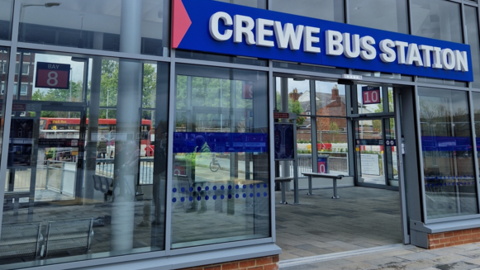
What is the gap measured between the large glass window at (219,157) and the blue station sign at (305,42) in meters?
0.35

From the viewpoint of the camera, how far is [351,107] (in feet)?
47.9

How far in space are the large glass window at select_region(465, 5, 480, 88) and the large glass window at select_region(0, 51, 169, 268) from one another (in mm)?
5506

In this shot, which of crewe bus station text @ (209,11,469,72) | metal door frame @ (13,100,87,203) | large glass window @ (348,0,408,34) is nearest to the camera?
metal door frame @ (13,100,87,203)

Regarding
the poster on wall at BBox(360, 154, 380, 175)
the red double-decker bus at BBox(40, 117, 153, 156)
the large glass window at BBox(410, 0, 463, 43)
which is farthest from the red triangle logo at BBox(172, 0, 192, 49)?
the poster on wall at BBox(360, 154, 380, 175)

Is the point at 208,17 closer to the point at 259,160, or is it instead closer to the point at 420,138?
the point at 259,160

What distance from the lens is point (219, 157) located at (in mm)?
4316

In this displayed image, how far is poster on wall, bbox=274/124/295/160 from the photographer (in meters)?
9.63

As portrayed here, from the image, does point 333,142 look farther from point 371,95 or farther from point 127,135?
point 127,135

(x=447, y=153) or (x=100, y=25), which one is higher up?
(x=100, y=25)

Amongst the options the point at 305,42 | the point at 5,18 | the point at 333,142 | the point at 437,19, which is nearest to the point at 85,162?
the point at 5,18

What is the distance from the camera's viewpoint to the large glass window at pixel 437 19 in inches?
236

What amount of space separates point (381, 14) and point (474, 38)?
7.09 feet

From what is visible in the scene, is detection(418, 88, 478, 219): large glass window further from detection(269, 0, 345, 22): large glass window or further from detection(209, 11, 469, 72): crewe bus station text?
detection(269, 0, 345, 22): large glass window

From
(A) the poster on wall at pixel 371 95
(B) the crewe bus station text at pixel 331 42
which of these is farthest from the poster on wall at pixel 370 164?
(B) the crewe bus station text at pixel 331 42
